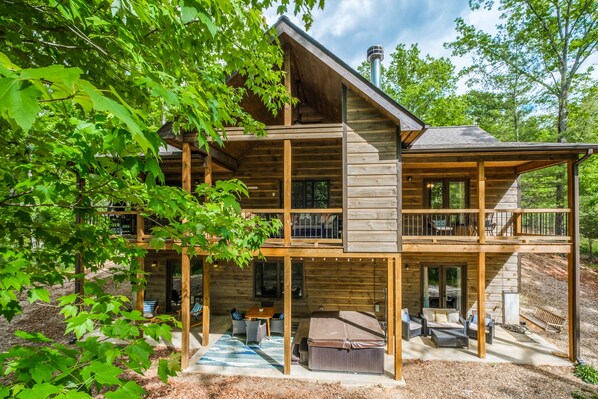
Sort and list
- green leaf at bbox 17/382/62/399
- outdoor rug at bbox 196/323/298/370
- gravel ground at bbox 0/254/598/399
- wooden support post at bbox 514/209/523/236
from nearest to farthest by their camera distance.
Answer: green leaf at bbox 17/382/62/399
gravel ground at bbox 0/254/598/399
outdoor rug at bbox 196/323/298/370
wooden support post at bbox 514/209/523/236

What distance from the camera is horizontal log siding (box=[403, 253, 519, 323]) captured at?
9.45m

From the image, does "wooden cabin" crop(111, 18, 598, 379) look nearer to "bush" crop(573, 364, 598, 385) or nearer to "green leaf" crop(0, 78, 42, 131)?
→ "bush" crop(573, 364, 598, 385)

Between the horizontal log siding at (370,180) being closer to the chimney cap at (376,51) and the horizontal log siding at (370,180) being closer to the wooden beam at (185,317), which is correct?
the wooden beam at (185,317)

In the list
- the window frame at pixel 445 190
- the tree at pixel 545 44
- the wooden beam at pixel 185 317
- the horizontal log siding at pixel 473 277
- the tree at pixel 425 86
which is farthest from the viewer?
the tree at pixel 425 86

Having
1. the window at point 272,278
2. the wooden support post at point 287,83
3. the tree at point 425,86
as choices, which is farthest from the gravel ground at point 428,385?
the tree at point 425,86

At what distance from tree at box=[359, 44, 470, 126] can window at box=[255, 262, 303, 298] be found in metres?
15.4

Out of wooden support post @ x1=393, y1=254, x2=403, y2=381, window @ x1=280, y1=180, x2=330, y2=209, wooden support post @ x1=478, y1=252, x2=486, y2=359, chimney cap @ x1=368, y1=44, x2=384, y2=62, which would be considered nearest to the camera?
wooden support post @ x1=393, y1=254, x2=403, y2=381

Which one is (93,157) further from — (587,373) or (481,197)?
(587,373)

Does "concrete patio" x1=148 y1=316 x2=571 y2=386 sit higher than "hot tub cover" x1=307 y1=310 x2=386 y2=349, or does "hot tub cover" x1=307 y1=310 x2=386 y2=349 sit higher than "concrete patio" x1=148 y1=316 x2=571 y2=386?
"hot tub cover" x1=307 y1=310 x2=386 y2=349

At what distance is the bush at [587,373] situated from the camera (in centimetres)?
601

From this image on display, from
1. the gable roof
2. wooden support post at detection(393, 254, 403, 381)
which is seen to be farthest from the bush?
the gable roof

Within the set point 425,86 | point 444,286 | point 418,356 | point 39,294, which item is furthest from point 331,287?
point 425,86

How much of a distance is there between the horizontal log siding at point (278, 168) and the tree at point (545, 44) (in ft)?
47.2

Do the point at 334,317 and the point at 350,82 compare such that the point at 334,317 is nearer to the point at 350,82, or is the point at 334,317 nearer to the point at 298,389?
the point at 298,389
